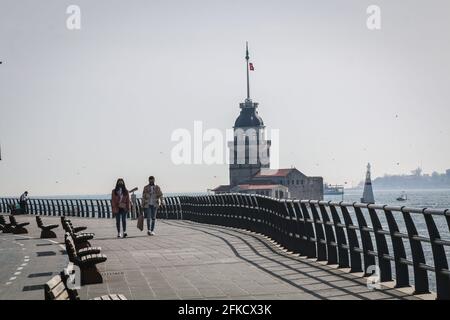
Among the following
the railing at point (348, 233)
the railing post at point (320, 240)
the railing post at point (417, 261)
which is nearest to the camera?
the railing at point (348, 233)

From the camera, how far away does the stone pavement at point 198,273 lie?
11.6 m

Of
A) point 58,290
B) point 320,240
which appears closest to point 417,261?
point 320,240

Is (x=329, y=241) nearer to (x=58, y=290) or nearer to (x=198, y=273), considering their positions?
(x=198, y=273)

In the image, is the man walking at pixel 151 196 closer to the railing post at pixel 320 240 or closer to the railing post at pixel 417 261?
the railing post at pixel 320 240

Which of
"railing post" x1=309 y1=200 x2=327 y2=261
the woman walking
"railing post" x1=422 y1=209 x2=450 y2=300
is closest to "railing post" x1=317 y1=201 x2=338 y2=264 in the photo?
"railing post" x1=309 y1=200 x2=327 y2=261

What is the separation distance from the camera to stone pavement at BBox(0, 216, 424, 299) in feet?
38.0

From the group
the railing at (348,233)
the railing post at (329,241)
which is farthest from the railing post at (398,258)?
the railing post at (329,241)

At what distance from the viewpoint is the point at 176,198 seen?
154 ft

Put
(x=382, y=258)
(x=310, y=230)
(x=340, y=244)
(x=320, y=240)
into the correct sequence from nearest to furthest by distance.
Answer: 1. (x=382, y=258)
2. (x=340, y=244)
3. (x=320, y=240)
4. (x=310, y=230)

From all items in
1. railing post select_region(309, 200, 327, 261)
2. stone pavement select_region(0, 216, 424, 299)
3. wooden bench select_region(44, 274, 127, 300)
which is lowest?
stone pavement select_region(0, 216, 424, 299)

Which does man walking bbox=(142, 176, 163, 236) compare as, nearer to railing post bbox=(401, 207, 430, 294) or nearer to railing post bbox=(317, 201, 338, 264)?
railing post bbox=(317, 201, 338, 264)

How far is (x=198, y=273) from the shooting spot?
14.6 m

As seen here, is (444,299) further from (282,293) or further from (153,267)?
(153,267)
